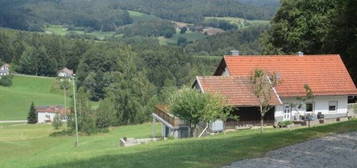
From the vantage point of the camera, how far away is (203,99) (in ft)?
104

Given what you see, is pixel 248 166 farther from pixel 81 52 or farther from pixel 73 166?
pixel 81 52

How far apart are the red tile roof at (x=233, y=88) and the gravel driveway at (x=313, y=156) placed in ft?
65.3

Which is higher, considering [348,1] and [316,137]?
[348,1]

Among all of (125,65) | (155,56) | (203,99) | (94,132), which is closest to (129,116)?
Answer: (125,65)

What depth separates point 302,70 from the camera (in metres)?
42.6

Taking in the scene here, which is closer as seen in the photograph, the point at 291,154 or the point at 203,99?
the point at 291,154

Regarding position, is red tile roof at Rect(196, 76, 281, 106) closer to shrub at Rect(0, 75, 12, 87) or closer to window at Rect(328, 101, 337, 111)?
window at Rect(328, 101, 337, 111)

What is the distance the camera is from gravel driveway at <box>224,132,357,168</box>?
13.3m

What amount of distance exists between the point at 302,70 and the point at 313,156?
29.0 m

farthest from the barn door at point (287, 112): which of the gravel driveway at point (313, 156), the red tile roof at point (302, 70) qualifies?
the gravel driveway at point (313, 156)

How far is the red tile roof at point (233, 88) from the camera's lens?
121 feet

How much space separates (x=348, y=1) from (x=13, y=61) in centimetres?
13341

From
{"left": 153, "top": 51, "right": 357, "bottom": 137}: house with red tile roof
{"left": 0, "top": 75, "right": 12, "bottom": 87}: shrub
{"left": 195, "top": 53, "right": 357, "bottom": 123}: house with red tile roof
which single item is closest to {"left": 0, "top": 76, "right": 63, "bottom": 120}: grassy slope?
{"left": 0, "top": 75, "right": 12, "bottom": 87}: shrub

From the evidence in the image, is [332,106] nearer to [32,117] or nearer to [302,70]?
[302,70]
